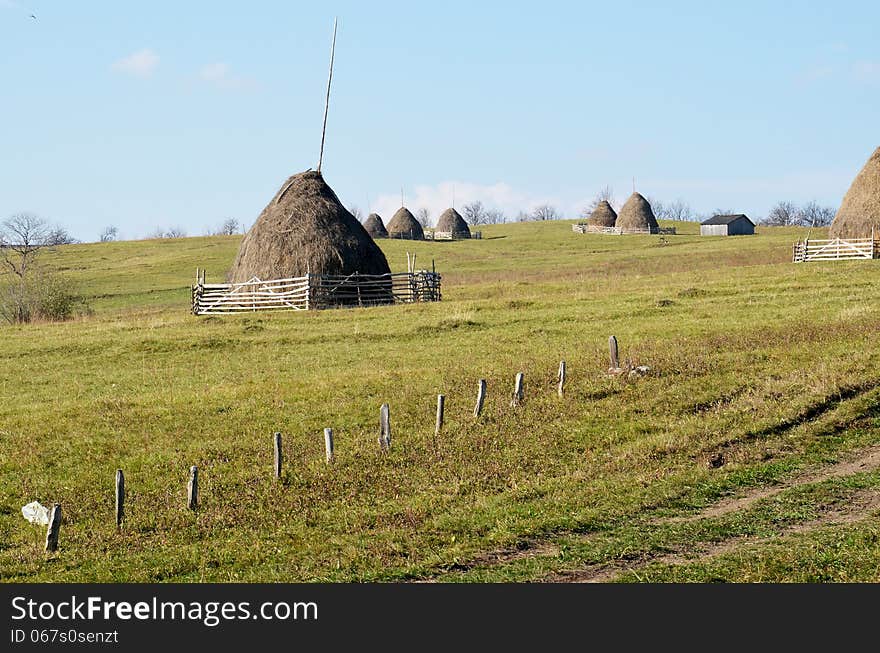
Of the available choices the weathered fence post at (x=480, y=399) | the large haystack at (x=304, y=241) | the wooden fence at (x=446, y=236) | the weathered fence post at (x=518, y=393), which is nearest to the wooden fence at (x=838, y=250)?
the large haystack at (x=304, y=241)

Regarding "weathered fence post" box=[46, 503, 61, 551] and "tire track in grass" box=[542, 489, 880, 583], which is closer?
"tire track in grass" box=[542, 489, 880, 583]

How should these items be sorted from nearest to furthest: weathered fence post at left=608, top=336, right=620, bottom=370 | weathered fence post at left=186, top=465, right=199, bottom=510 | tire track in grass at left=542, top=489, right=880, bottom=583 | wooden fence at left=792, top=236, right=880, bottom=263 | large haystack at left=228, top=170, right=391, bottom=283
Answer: tire track in grass at left=542, top=489, right=880, bottom=583, weathered fence post at left=186, top=465, right=199, bottom=510, weathered fence post at left=608, top=336, right=620, bottom=370, large haystack at left=228, top=170, right=391, bottom=283, wooden fence at left=792, top=236, right=880, bottom=263

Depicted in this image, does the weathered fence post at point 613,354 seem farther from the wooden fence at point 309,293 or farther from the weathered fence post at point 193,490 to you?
the wooden fence at point 309,293

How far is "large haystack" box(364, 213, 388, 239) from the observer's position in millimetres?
97425

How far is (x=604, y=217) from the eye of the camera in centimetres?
10444

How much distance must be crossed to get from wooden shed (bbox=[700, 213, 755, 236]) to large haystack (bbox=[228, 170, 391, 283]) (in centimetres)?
6430

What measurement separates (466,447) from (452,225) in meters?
90.3

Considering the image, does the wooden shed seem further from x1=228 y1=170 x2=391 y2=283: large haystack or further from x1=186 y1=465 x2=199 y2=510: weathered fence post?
x1=186 y1=465 x2=199 y2=510: weathered fence post

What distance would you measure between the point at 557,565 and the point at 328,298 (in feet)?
96.1

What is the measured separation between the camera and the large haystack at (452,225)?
342 ft

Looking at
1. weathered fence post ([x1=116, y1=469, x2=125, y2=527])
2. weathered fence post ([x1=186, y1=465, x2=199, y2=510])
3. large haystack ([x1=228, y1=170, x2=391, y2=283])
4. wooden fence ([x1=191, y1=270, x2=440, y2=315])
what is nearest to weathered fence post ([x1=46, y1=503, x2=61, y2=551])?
weathered fence post ([x1=116, y1=469, x2=125, y2=527])

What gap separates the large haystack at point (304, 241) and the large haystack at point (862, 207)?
2267 centimetres

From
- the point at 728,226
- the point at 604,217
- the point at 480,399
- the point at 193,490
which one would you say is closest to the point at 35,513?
the point at 193,490
